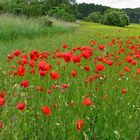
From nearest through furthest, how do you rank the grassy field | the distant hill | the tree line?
1. the grassy field
2. the tree line
3. the distant hill

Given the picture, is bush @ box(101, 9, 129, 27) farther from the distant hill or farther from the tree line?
the distant hill

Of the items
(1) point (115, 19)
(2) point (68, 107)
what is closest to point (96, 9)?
(1) point (115, 19)

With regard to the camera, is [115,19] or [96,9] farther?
[96,9]

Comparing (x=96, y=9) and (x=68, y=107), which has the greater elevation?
(x=68, y=107)

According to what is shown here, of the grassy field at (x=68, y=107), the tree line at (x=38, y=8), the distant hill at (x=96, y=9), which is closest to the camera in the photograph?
the grassy field at (x=68, y=107)

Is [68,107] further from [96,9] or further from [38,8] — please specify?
[96,9]

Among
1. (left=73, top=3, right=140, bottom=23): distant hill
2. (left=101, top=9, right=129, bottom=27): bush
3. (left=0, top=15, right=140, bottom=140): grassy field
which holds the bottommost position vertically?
(left=73, top=3, right=140, bottom=23): distant hill

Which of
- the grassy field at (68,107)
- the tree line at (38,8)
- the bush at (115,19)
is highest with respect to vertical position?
the grassy field at (68,107)

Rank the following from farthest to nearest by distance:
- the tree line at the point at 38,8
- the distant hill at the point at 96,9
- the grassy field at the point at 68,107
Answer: the distant hill at the point at 96,9
the tree line at the point at 38,8
the grassy field at the point at 68,107

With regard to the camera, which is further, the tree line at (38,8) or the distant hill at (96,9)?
the distant hill at (96,9)

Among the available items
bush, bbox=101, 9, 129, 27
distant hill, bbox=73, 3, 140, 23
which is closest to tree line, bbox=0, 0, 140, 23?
bush, bbox=101, 9, 129, 27

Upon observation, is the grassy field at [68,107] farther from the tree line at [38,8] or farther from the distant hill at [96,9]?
the distant hill at [96,9]

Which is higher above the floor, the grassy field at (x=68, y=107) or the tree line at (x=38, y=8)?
the grassy field at (x=68, y=107)

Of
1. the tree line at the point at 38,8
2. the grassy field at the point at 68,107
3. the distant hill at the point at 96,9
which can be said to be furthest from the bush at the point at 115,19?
the grassy field at the point at 68,107
